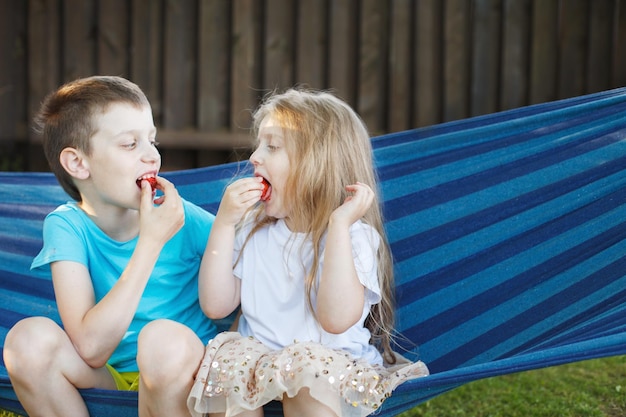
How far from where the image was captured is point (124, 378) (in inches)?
76.3

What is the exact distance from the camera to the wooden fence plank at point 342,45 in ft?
14.4

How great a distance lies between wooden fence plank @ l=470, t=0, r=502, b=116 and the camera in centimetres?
435

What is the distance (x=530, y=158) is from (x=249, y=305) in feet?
2.75

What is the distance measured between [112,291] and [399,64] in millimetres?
2899

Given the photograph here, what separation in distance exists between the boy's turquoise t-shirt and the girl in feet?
0.36

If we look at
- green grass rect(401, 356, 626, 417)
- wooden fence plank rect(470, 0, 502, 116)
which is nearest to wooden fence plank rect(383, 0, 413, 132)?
wooden fence plank rect(470, 0, 502, 116)

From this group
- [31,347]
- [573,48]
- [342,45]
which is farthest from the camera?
[342,45]

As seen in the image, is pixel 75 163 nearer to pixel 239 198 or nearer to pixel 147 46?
pixel 239 198

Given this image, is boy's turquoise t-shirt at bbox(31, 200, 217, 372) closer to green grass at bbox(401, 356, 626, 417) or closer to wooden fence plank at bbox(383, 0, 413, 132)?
green grass at bbox(401, 356, 626, 417)

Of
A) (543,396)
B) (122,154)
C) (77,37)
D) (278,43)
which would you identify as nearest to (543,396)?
(543,396)

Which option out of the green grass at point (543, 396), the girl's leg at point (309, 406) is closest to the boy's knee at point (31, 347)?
the girl's leg at point (309, 406)

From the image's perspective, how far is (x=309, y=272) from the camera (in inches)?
72.4

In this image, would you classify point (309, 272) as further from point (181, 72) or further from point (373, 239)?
point (181, 72)

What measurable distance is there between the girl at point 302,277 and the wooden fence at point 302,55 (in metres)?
2.37
